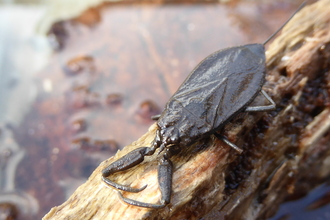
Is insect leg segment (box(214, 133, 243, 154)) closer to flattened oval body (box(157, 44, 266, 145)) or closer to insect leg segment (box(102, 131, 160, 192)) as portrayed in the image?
flattened oval body (box(157, 44, 266, 145))

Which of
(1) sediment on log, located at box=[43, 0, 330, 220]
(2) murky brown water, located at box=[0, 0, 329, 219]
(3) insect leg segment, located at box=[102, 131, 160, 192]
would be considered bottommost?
(1) sediment on log, located at box=[43, 0, 330, 220]

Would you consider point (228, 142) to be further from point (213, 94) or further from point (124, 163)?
point (124, 163)

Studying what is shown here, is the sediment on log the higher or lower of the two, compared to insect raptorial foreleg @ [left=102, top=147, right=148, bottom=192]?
lower

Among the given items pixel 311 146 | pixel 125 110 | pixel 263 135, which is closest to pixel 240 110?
pixel 263 135

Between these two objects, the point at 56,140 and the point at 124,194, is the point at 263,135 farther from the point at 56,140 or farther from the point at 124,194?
the point at 56,140

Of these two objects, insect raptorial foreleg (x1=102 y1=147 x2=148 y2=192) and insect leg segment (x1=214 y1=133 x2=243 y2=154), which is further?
insect leg segment (x1=214 y1=133 x2=243 y2=154)

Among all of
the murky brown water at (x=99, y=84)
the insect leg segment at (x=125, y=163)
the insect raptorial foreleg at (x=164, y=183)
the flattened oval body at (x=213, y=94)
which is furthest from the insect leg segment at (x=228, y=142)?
the murky brown water at (x=99, y=84)

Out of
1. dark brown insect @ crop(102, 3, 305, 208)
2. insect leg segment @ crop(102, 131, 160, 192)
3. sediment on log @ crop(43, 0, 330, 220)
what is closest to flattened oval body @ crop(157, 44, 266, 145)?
dark brown insect @ crop(102, 3, 305, 208)
